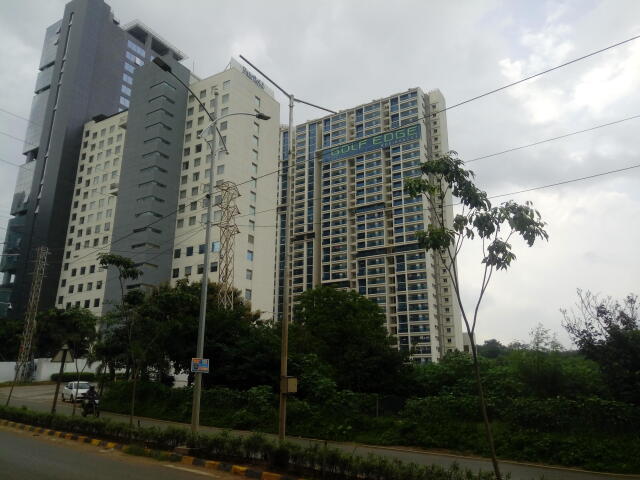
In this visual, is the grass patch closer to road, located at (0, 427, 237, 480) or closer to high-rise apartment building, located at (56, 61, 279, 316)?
road, located at (0, 427, 237, 480)

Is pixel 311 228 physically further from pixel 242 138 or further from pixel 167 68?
pixel 167 68

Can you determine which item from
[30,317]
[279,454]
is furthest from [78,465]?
[30,317]

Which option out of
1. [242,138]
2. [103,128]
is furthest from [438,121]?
[103,128]

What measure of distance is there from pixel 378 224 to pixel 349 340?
7144cm

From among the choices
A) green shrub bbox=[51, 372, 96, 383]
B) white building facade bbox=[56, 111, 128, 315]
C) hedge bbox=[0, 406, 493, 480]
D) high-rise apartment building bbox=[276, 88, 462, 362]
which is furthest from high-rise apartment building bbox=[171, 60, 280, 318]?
hedge bbox=[0, 406, 493, 480]

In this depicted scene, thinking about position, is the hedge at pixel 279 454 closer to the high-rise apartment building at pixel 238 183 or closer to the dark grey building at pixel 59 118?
the high-rise apartment building at pixel 238 183

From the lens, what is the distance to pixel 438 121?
10844 centimetres

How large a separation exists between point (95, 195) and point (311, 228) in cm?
5394

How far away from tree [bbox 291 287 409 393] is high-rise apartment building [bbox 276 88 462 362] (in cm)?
4475

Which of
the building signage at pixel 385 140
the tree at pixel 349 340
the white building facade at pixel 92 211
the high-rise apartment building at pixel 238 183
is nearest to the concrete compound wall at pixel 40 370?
the white building facade at pixel 92 211

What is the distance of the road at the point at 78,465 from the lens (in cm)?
845

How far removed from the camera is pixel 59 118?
7700cm

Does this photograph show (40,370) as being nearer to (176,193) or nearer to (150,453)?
(176,193)

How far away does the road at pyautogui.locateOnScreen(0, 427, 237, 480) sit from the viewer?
8445 millimetres
